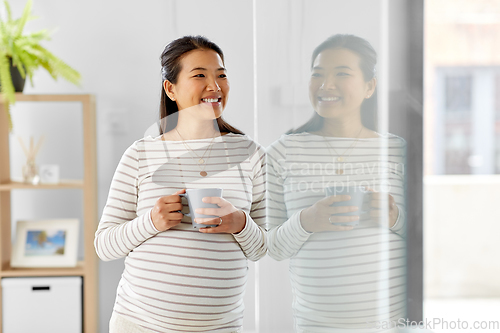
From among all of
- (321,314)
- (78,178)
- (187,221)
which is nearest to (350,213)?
(321,314)

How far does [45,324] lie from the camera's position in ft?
4.64

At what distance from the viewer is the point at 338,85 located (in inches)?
12.0

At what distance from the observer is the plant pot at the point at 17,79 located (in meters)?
1.37

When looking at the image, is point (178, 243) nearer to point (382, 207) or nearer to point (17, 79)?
point (382, 207)

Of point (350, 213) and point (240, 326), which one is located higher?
point (350, 213)

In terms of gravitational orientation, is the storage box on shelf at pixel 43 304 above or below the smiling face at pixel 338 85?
below

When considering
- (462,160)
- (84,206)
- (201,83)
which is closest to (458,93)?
(462,160)

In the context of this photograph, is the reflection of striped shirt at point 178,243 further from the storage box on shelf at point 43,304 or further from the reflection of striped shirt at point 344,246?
the storage box on shelf at point 43,304

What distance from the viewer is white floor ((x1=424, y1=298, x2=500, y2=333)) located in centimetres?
24

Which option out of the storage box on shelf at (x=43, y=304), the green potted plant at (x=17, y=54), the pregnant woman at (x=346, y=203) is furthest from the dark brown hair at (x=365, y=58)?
the storage box on shelf at (x=43, y=304)

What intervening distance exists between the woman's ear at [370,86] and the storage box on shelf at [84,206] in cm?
119

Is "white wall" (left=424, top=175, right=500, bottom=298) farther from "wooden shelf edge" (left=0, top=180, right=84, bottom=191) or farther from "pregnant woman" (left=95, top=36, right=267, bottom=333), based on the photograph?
"wooden shelf edge" (left=0, top=180, right=84, bottom=191)

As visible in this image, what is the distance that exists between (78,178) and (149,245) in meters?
0.96

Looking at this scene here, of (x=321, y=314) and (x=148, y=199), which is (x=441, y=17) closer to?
(x=321, y=314)
